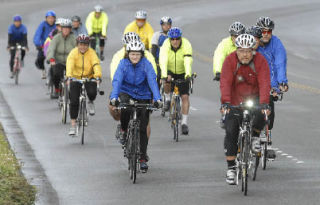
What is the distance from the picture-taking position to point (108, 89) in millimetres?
27453

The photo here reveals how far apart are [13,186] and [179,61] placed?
7.08m

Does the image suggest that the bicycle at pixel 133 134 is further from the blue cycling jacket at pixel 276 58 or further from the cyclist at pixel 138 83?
the blue cycling jacket at pixel 276 58

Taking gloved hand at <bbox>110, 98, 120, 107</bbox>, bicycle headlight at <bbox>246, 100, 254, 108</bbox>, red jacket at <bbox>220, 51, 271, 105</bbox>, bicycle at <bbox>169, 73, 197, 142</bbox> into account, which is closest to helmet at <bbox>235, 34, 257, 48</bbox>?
red jacket at <bbox>220, 51, 271, 105</bbox>

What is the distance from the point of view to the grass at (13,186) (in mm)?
11781

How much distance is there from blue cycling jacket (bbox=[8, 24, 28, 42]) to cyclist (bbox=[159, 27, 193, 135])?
10.3m

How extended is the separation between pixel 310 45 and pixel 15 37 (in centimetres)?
1425

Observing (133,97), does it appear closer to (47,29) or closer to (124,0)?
(47,29)

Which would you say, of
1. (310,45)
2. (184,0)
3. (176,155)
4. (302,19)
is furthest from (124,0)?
(176,155)

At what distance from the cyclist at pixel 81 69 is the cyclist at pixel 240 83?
5891 mm

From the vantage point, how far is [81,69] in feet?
62.8

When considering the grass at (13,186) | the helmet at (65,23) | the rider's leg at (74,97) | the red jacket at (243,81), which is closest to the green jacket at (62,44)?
the helmet at (65,23)

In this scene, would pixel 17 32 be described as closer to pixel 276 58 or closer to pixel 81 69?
pixel 81 69

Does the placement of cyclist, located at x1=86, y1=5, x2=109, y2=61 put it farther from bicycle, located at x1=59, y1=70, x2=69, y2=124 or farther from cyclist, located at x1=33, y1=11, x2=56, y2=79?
bicycle, located at x1=59, y1=70, x2=69, y2=124

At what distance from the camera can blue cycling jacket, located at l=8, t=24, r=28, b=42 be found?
94.2ft
